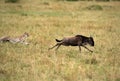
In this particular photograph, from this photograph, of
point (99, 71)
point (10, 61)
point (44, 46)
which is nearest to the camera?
point (99, 71)

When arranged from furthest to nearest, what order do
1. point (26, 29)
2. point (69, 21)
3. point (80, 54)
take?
point (69, 21) → point (26, 29) → point (80, 54)

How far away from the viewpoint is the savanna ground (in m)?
9.30

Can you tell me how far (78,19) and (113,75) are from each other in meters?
13.6

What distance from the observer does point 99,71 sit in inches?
388

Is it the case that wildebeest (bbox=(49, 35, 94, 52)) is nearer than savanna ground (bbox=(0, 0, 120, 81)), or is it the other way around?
savanna ground (bbox=(0, 0, 120, 81))

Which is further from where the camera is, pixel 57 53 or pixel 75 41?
pixel 75 41

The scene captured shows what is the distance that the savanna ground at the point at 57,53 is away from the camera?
30.5ft

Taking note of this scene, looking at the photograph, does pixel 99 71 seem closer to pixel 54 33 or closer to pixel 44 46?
pixel 44 46

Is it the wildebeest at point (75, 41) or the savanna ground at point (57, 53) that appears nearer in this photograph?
the savanna ground at point (57, 53)

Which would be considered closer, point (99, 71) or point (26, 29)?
point (99, 71)

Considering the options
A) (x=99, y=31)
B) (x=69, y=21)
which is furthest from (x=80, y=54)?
(x=69, y=21)

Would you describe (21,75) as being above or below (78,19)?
above

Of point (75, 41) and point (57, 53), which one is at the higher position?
point (75, 41)

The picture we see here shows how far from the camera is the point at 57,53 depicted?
12055mm
